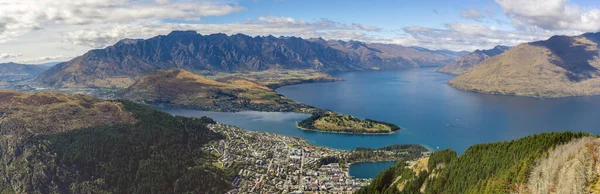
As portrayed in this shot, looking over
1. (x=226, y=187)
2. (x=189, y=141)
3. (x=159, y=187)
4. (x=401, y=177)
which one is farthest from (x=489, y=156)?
(x=189, y=141)

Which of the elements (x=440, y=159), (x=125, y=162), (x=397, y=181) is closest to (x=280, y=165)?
(x=125, y=162)

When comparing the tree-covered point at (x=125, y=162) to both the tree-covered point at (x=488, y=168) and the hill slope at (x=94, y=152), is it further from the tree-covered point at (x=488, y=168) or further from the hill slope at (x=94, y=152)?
the tree-covered point at (x=488, y=168)

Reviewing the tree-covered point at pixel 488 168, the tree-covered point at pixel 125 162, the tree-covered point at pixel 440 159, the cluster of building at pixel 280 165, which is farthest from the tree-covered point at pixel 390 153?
the tree-covered point at pixel 440 159

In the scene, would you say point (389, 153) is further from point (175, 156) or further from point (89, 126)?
point (89, 126)

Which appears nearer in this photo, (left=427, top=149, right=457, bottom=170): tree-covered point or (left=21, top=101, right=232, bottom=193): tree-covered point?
(left=427, top=149, right=457, bottom=170): tree-covered point

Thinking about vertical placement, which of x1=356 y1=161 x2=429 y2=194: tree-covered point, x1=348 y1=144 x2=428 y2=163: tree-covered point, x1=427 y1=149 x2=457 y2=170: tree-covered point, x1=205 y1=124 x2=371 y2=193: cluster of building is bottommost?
x1=205 y1=124 x2=371 y2=193: cluster of building

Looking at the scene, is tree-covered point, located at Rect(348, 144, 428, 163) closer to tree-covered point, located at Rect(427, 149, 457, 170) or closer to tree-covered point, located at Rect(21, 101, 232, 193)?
tree-covered point, located at Rect(21, 101, 232, 193)

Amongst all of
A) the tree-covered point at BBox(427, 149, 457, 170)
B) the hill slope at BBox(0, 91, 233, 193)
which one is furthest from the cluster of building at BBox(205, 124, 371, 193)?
the tree-covered point at BBox(427, 149, 457, 170)
